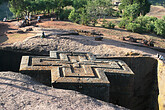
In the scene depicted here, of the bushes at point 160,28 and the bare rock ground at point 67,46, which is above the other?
the bushes at point 160,28

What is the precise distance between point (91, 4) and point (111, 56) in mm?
15974

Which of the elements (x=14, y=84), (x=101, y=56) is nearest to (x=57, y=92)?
(x=14, y=84)

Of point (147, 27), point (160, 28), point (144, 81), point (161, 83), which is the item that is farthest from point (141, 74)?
point (147, 27)

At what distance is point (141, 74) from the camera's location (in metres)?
10.4

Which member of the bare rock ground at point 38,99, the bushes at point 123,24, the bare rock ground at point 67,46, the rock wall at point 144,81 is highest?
the bushes at point 123,24

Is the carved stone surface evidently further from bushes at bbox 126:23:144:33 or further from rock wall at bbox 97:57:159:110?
bushes at bbox 126:23:144:33

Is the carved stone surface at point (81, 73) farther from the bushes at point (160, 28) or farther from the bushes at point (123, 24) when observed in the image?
the bushes at point (123, 24)

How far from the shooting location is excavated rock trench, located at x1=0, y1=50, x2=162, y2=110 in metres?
9.69

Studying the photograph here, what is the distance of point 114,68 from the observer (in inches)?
304

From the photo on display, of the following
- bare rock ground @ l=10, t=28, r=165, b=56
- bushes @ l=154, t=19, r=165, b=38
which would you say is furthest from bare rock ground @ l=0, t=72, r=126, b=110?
bushes @ l=154, t=19, r=165, b=38

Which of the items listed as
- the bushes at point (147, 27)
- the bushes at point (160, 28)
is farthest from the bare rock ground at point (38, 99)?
the bushes at point (160, 28)

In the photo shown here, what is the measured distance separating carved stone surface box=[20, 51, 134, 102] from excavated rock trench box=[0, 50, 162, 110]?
5.71 ft

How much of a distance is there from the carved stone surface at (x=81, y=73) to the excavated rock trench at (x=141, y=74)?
1.74 meters

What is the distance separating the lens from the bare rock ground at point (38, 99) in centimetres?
456
